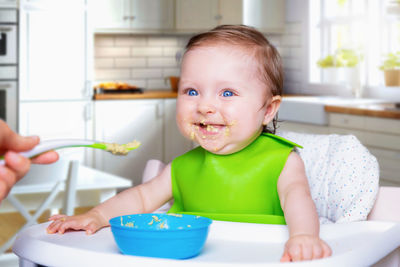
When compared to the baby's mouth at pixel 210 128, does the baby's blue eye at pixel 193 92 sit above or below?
above

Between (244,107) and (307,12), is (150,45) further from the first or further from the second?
(244,107)

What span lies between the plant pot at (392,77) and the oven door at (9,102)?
2.85m

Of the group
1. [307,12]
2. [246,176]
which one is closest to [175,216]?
[246,176]

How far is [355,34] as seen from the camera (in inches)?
204

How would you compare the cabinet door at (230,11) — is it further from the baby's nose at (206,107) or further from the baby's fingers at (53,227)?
the baby's fingers at (53,227)

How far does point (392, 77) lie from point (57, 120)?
265cm

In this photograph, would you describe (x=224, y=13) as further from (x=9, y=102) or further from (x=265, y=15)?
(x=9, y=102)

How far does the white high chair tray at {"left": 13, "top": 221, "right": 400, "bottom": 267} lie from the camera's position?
0.90 metres

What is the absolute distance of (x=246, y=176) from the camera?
1.26 meters

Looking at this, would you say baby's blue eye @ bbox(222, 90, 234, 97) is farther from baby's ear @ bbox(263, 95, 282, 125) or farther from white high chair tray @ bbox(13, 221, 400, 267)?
white high chair tray @ bbox(13, 221, 400, 267)

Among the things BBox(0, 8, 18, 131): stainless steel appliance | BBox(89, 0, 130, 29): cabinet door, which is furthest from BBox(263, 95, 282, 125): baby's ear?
BBox(89, 0, 130, 29): cabinet door

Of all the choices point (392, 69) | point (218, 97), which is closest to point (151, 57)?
point (392, 69)

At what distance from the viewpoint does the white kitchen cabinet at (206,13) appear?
554 cm

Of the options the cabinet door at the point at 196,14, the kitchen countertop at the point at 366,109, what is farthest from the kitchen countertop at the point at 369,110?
the cabinet door at the point at 196,14
